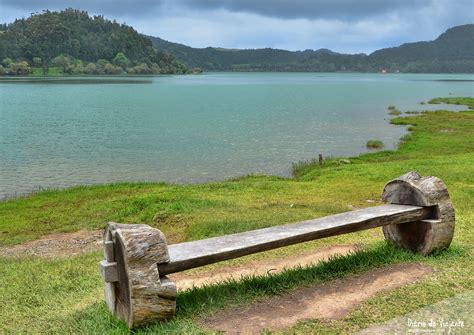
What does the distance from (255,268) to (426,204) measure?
2.97 meters

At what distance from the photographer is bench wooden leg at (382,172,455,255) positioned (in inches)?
302

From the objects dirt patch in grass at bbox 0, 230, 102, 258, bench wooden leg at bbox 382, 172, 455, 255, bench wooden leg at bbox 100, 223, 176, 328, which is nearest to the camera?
bench wooden leg at bbox 100, 223, 176, 328

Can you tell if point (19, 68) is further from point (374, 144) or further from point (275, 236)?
point (275, 236)

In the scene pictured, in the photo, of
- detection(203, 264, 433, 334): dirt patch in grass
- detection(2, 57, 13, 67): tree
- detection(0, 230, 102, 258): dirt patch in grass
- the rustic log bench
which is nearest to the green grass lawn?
detection(203, 264, 433, 334): dirt patch in grass

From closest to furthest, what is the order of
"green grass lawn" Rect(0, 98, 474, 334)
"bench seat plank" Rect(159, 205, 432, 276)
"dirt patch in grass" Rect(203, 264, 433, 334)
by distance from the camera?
"dirt patch in grass" Rect(203, 264, 433, 334)
"bench seat plank" Rect(159, 205, 432, 276)
"green grass lawn" Rect(0, 98, 474, 334)

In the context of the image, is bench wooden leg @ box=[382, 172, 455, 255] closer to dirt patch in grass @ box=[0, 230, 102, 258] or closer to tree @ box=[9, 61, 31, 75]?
dirt patch in grass @ box=[0, 230, 102, 258]

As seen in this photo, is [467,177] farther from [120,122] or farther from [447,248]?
[120,122]

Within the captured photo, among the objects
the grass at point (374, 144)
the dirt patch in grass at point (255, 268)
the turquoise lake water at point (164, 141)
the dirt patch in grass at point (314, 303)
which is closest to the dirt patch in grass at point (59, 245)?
the dirt patch in grass at point (255, 268)

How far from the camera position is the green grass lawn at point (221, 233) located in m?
6.18

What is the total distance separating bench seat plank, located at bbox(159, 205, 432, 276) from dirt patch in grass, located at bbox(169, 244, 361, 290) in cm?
100

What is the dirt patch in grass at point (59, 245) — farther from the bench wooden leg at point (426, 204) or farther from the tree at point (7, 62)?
the tree at point (7, 62)

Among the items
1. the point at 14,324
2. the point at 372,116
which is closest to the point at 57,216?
the point at 14,324

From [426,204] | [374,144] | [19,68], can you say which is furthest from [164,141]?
[19,68]

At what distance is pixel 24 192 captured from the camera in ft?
79.3
